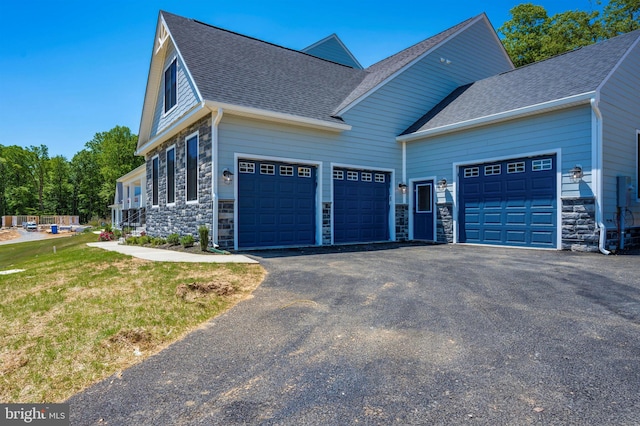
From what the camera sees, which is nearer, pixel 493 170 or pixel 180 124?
pixel 493 170

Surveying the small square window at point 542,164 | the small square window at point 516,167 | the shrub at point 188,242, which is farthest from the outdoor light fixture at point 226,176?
the small square window at point 542,164

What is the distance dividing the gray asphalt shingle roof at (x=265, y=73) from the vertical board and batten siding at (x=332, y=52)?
3947 mm

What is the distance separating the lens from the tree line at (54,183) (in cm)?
5438

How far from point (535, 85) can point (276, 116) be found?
7601mm

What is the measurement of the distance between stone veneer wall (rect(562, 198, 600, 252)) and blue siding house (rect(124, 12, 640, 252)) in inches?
1.2

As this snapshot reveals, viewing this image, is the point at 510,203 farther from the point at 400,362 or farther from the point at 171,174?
the point at 171,174

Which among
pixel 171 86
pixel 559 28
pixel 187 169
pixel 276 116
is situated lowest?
pixel 187 169

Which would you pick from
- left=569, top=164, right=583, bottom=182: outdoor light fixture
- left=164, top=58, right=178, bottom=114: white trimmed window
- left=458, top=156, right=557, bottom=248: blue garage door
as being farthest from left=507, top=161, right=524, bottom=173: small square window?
left=164, top=58, right=178, bottom=114: white trimmed window

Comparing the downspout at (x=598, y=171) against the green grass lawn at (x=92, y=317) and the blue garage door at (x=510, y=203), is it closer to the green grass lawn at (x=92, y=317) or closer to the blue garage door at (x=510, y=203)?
the blue garage door at (x=510, y=203)

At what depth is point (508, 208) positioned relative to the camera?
32.1ft

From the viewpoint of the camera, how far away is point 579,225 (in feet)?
27.9

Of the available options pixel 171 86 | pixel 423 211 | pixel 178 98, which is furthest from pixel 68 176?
pixel 423 211

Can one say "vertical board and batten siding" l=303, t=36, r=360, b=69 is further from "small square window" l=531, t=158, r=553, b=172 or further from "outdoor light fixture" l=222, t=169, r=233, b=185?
"small square window" l=531, t=158, r=553, b=172

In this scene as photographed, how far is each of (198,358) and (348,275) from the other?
347 centimetres
